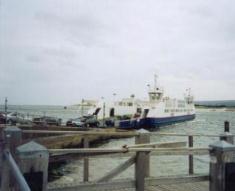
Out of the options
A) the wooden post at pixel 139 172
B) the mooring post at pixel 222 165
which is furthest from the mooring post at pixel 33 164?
the mooring post at pixel 222 165

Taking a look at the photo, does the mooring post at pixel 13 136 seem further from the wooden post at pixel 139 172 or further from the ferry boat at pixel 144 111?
the ferry boat at pixel 144 111

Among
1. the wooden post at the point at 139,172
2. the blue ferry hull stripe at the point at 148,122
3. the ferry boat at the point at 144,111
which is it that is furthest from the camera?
the ferry boat at the point at 144,111

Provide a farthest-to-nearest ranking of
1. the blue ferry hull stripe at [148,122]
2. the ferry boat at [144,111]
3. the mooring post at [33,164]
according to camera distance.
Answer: the ferry boat at [144,111] < the blue ferry hull stripe at [148,122] < the mooring post at [33,164]

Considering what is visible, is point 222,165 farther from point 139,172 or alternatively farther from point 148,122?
point 148,122

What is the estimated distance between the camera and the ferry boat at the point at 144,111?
50.0 m

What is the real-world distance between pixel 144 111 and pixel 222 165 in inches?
1880

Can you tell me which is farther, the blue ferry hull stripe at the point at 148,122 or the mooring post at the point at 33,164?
the blue ferry hull stripe at the point at 148,122

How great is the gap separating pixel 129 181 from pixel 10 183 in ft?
5.65

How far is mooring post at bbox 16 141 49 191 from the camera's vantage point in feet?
12.1

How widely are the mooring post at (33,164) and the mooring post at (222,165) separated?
2556 millimetres

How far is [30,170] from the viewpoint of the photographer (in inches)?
147

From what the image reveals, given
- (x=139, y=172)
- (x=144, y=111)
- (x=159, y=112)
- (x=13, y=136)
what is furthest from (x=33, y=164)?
(x=159, y=112)

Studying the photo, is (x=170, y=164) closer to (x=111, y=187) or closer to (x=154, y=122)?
(x=111, y=187)

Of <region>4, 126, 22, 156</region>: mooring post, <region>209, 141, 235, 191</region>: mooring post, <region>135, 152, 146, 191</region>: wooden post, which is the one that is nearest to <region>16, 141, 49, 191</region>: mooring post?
<region>4, 126, 22, 156</region>: mooring post
